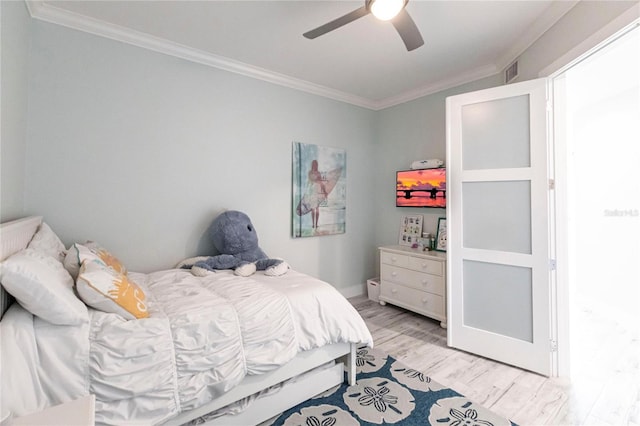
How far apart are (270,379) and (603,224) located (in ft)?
13.3

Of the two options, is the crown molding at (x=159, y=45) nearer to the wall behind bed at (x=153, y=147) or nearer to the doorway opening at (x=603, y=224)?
the wall behind bed at (x=153, y=147)

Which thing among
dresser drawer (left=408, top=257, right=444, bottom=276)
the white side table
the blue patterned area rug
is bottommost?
the blue patterned area rug

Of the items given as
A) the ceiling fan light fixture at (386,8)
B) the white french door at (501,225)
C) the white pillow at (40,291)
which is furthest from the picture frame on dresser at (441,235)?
the white pillow at (40,291)

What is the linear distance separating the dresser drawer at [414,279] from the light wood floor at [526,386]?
44 centimetres

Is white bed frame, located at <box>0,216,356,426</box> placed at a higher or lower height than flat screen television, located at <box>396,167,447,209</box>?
lower

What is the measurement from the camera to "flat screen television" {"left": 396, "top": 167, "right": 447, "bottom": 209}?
315cm

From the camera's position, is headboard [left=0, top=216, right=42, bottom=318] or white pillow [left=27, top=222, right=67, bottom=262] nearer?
headboard [left=0, top=216, right=42, bottom=318]

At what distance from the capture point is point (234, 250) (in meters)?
2.55

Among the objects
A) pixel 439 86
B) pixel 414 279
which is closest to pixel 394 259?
pixel 414 279

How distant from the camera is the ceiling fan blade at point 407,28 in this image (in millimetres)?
1656

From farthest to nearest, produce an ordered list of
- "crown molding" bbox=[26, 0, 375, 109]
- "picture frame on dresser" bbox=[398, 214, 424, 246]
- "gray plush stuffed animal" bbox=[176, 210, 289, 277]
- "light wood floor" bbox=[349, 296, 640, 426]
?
"picture frame on dresser" bbox=[398, 214, 424, 246]
"gray plush stuffed animal" bbox=[176, 210, 289, 277]
"crown molding" bbox=[26, 0, 375, 109]
"light wood floor" bbox=[349, 296, 640, 426]

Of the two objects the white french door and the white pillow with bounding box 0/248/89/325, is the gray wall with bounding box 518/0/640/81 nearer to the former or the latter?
the white french door

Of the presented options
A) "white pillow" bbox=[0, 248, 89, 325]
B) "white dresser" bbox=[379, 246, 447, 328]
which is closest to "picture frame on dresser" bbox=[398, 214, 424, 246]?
"white dresser" bbox=[379, 246, 447, 328]

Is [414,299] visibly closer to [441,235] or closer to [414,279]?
[414,279]
